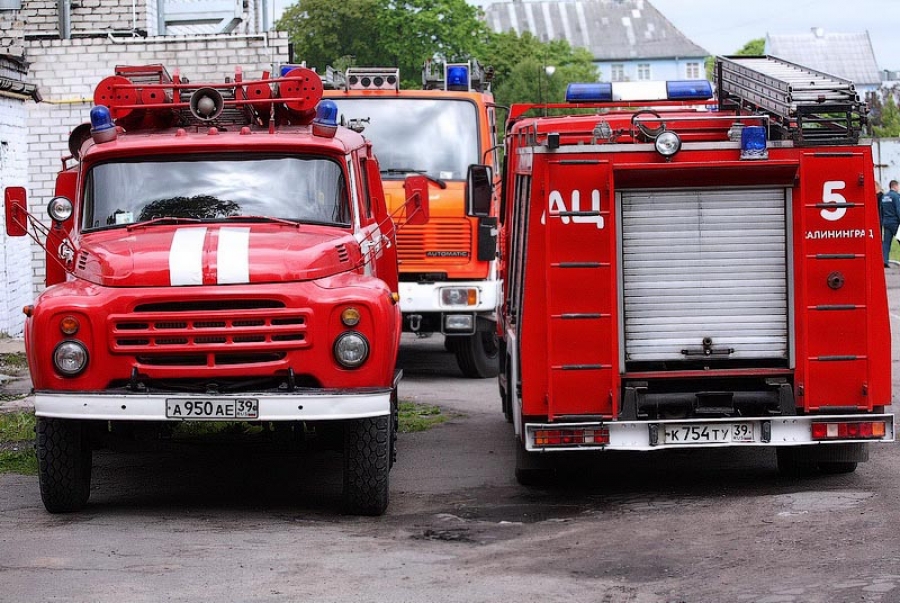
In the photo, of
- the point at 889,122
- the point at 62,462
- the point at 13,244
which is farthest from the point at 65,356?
the point at 889,122

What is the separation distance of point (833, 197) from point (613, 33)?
419 ft

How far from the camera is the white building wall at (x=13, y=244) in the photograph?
20.7 meters

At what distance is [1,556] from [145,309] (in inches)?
63.1

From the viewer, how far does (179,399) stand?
27.8 feet

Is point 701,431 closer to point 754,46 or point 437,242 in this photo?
point 437,242

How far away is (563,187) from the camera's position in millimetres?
9023

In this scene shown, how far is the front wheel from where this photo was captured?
17.0 metres

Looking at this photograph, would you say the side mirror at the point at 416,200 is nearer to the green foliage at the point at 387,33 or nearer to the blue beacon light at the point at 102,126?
the blue beacon light at the point at 102,126

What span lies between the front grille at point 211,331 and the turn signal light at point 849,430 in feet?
10.2

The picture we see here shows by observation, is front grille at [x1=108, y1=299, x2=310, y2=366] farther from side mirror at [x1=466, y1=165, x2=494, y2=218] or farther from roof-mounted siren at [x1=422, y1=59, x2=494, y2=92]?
roof-mounted siren at [x1=422, y1=59, x2=494, y2=92]

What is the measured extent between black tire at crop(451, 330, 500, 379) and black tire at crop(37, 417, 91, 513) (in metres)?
8.35

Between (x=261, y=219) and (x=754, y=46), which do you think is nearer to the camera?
(x=261, y=219)

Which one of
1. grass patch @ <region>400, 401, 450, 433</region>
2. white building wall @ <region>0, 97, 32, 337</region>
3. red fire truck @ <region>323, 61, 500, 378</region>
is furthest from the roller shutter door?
white building wall @ <region>0, 97, 32, 337</region>

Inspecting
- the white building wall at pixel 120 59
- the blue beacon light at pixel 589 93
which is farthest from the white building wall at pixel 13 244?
the blue beacon light at pixel 589 93
